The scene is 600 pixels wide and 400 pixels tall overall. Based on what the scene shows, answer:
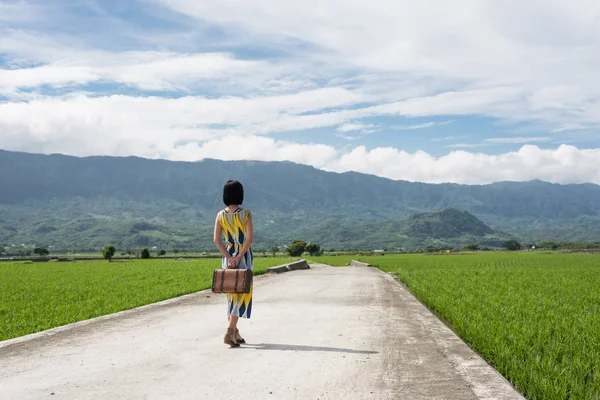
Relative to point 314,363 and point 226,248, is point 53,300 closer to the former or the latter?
point 226,248

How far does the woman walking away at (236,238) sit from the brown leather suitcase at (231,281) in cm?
20

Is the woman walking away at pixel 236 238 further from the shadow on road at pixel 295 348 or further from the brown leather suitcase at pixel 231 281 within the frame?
the shadow on road at pixel 295 348

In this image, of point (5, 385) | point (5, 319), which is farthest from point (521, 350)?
point (5, 319)

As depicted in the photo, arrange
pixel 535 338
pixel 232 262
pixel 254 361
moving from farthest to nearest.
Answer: pixel 535 338 → pixel 232 262 → pixel 254 361

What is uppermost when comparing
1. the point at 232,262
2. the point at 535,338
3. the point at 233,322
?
the point at 232,262

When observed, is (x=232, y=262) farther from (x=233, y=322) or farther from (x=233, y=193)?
(x=233, y=193)

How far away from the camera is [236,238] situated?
9.31m

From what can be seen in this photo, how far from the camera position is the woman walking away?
9148 millimetres

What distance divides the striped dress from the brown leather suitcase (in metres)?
0.24

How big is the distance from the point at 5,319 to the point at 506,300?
13492 millimetres

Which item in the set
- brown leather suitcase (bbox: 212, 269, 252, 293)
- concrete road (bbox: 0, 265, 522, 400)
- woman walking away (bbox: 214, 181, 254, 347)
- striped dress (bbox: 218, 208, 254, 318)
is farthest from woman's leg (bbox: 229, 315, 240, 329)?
brown leather suitcase (bbox: 212, 269, 252, 293)

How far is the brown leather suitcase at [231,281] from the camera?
891 cm

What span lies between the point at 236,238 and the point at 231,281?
76 centimetres

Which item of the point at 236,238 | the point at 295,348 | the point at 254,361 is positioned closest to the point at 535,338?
the point at 295,348
